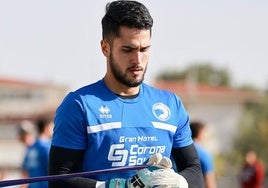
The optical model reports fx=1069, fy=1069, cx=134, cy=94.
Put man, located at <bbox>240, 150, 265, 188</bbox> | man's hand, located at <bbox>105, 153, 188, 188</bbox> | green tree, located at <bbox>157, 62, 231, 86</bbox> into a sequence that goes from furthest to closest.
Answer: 1. green tree, located at <bbox>157, 62, 231, 86</bbox>
2. man, located at <bbox>240, 150, 265, 188</bbox>
3. man's hand, located at <bbox>105, 153, 188, 188</bbox>

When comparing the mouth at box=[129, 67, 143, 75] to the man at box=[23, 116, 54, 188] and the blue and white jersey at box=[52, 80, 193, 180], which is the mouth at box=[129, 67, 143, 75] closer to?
the blue and white jersey at box=[52, 80, 193, 180]

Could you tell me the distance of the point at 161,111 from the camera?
5980 mm

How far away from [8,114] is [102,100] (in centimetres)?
8507

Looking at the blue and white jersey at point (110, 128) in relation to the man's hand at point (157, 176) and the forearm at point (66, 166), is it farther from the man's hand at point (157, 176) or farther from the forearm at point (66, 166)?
the man's hand at point (157, 176)

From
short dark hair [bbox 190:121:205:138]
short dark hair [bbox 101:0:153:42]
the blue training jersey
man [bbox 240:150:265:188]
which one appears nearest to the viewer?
short dark hair [bbox 101:0:153:42]

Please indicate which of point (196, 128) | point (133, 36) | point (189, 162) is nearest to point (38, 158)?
point (196, 128)

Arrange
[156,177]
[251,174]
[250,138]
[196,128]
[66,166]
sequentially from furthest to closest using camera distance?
[250,138]
[251,174]
[196,128]
[66,166]
[156,177]

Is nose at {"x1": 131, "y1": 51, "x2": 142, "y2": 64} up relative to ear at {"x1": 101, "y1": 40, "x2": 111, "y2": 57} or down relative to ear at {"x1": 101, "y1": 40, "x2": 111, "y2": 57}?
down

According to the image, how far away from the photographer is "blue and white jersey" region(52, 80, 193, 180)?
5793mm

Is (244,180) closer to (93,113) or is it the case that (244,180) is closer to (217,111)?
(93,113)

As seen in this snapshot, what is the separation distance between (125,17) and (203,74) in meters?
121

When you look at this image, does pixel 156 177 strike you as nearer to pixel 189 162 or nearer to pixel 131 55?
pixel 189 162

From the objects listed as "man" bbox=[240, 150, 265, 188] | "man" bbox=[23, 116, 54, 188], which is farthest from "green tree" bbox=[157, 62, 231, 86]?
"man" bbox=[23, 116, 54, 188]

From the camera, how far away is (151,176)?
214 inches
